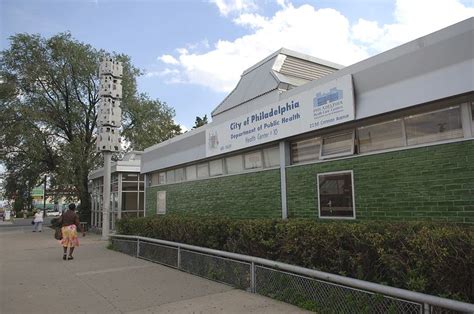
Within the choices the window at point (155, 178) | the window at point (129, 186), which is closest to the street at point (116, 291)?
the window at point (155, 178)

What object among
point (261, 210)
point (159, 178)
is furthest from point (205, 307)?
point (159, 178)

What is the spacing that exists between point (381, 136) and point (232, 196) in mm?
5227

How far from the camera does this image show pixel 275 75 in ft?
35.7

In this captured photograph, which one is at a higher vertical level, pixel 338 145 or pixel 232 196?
pixel 338 145

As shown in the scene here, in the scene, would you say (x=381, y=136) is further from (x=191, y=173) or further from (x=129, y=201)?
(x=129, y=201)

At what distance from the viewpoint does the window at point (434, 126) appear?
266 inches

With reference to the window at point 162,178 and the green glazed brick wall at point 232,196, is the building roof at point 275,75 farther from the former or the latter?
the window at point 162,178

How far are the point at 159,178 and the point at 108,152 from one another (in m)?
4.10

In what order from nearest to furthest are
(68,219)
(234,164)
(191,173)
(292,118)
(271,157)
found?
(292,118) < (271,157) < (68,219) < (234,164) < (191,173)

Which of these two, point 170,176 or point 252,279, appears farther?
point 170,176

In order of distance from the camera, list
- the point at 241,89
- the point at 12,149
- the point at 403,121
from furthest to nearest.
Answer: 1. the point at 12,149
2. the point at 241,89
3. the point at 403,121

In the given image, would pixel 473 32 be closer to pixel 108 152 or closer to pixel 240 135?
pixel 240 135

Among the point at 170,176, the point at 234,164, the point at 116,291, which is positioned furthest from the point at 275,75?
the point at 170,176

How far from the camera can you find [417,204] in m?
6.98
